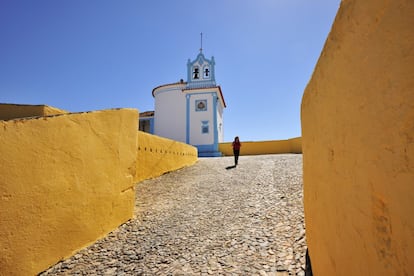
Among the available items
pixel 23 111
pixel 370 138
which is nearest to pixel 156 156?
pixel 23 111

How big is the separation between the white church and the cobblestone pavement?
1577cm

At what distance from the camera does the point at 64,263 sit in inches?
129

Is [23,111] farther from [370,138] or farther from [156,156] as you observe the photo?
[370,138]

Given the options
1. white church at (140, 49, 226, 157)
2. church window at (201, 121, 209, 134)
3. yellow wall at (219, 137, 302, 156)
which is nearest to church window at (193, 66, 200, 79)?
white church at (140, 49, 226, 157)

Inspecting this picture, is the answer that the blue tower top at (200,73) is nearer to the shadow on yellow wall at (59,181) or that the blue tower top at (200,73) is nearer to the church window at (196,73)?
the church window at (196,73)

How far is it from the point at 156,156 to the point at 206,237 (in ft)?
15.7

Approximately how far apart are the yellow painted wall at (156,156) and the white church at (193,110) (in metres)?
11.0

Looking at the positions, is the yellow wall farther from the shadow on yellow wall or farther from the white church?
the shadow on yellow wall

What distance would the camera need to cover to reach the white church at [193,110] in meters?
22.2

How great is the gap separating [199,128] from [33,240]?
19.6 meters

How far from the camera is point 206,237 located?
3875mm

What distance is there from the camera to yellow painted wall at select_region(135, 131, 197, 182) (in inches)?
287

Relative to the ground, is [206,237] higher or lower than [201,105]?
lower

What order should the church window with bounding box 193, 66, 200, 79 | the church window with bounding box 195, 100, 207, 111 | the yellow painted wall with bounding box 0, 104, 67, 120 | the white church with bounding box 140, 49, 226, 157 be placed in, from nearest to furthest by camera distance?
the yellow painted wall with bounding box 0, 104, 67, 120, the white church with bounding box 140, 49, 226, 157, the church window with bounding box 195, 100, 207, 111, the church window with bounding box 193, 66, 200, 79
